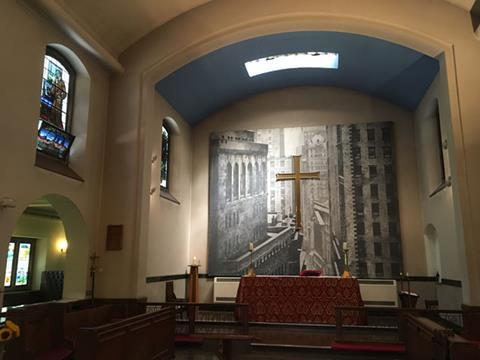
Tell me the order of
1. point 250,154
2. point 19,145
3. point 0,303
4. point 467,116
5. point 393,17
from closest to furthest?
point 0,303 → point 19,145 → point 467,116 → point 393,17 → point 250,154

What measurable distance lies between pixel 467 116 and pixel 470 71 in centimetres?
76

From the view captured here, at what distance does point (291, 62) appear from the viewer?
33.5ft

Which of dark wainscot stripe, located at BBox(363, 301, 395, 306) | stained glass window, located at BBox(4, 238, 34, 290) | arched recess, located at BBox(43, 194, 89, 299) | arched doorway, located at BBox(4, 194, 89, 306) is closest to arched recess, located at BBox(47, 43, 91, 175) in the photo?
arched recess, located at BBox(43, 194, 89, 299)

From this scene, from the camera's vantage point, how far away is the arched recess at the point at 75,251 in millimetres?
6758

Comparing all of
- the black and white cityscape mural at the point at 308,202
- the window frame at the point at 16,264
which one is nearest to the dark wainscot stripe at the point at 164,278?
the black and white cityscape mural at the point at 308,202

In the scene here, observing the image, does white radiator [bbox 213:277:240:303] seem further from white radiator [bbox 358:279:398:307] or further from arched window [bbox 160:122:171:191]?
white radiator [bbox 358:279:398:307]

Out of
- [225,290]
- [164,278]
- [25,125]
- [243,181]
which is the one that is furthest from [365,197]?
[25,125]

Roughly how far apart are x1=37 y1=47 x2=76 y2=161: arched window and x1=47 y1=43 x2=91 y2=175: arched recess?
0.23 ft

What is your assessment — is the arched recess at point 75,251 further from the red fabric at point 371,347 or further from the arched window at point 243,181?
the arched window at point 243,181

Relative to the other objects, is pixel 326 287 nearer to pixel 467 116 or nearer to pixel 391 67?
pixel 467 116

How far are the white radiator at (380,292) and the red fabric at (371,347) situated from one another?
10.6 feet

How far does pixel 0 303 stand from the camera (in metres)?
4.85

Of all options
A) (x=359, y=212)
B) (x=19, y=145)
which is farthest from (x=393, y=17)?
(x=19, y=145)

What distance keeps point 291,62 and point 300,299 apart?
213 inches
